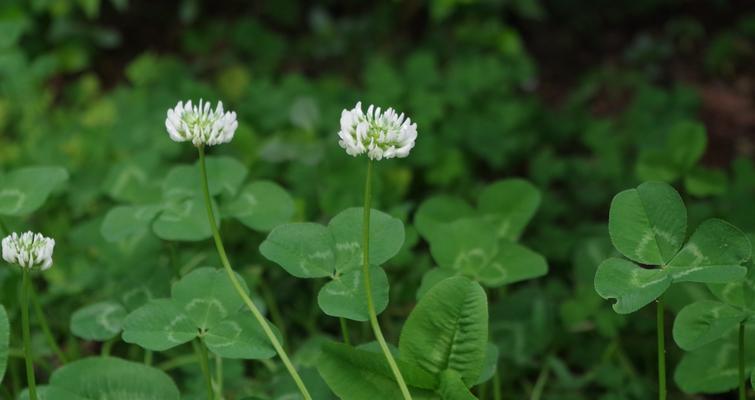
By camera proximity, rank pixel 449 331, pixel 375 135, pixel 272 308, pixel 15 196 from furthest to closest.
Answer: pixel 272 308
pixel 15 196
pixel 449 331
pixel 375 135

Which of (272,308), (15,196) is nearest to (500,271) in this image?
(272,308)

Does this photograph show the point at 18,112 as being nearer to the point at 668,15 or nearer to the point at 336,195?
the point at 336,195

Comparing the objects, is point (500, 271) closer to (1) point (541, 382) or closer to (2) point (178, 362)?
(1) point (541, 382)

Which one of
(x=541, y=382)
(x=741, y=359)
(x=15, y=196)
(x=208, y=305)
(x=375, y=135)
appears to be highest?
(x=375, y=135)

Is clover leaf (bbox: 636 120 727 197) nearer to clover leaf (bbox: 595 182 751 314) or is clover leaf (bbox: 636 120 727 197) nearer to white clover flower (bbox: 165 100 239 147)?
clover leaf (bbox: 595 182 751 314)

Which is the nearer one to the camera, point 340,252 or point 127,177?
point 340,252

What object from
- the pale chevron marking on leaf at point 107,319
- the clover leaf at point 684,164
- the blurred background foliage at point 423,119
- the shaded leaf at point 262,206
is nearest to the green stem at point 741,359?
the blurred background foliage at point 423,119
